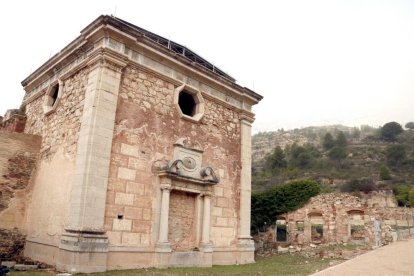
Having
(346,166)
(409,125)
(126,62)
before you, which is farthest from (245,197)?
(409,125)

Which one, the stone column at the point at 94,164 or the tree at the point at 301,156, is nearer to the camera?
the stone column at the point at 94,164

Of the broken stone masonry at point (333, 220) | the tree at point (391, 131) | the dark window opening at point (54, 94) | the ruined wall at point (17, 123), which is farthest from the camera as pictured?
the tree at point (391, 131)

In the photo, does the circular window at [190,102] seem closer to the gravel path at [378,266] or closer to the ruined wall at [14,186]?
the ruined wall at [14,186]

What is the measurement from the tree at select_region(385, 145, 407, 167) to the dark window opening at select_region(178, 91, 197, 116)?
51334mm

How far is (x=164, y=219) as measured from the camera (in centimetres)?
899

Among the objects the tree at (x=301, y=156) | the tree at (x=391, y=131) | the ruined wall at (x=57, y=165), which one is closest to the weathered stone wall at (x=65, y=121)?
the ruined wall at (x=57, y=165)

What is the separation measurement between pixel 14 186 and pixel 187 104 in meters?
5.82

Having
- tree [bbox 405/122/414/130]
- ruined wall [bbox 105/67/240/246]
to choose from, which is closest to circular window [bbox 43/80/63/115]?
ruined wall [bbox 105/67/240/246]

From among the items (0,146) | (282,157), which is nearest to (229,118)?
(0,146)

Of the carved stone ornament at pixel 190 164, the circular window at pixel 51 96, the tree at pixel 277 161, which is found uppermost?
the tree at pixel 277 161

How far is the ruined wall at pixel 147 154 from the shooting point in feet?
27.5

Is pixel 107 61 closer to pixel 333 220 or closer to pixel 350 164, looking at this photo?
pixel 333 220

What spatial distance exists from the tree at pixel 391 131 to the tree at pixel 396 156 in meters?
13.9

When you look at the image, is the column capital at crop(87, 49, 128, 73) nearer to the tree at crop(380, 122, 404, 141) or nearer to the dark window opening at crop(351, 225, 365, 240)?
the dark window opening at crop(351, 225, 365, 240)
